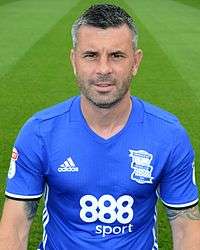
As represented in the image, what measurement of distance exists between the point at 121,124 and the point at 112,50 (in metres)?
0.39

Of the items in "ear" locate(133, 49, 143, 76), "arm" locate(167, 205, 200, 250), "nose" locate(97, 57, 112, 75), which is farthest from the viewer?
"arm" locate(167, 205, 200, 250)

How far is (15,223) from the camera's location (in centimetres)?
277

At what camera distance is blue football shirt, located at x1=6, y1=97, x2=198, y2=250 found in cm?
279

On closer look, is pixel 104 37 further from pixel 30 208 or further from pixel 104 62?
pixel 30 208

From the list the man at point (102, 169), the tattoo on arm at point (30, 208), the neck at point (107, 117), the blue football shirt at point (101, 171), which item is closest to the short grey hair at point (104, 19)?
the man at point (102, 169)

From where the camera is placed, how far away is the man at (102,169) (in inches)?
109

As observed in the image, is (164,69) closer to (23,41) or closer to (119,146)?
(23,41)

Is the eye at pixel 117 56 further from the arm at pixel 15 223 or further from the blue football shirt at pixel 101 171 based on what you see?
the arm at pixel 15 223

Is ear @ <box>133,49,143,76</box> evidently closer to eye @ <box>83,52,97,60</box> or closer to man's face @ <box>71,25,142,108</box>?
man's face @ <box>71,25,142,108</box>

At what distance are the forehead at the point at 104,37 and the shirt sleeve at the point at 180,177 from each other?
51 cm

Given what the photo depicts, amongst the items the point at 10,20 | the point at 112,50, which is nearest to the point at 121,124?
the point at 112,50

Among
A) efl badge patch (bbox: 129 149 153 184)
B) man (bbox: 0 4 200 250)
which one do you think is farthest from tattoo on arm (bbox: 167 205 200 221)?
efl badge patch (bbox: 129 149 153 184)

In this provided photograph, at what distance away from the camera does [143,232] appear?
292 centimetres

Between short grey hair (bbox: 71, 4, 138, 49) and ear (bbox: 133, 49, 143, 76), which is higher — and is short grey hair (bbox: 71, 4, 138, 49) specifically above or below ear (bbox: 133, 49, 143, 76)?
above
